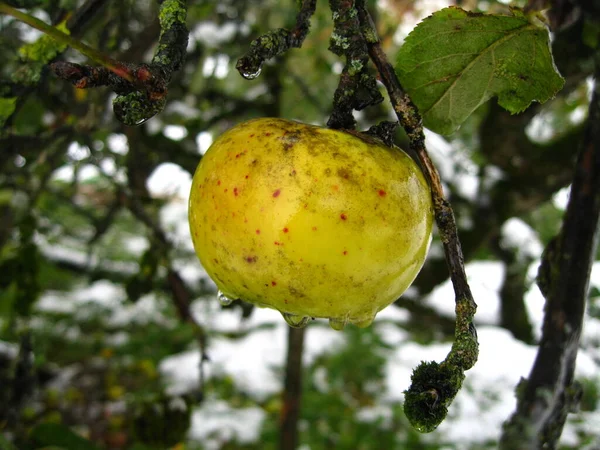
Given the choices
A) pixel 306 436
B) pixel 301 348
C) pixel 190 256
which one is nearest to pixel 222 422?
pixel 306 436

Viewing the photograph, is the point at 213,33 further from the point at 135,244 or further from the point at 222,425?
the point at 135,244

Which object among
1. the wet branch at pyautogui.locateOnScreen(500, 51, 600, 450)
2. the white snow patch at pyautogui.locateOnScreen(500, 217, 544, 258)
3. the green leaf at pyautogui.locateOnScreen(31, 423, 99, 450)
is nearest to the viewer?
the wet branch at pyautogui.locateOnScreen(500, 51, 600, 450)

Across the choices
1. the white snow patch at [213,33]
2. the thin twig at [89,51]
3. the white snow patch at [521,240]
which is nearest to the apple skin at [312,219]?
the thin twig at [89,51]

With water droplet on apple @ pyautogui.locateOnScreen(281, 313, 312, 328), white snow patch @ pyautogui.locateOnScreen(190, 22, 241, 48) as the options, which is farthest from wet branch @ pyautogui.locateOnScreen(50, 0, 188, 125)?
white snow patch @ pyautogui.locateOnScreen(190, 22, 241, 48)

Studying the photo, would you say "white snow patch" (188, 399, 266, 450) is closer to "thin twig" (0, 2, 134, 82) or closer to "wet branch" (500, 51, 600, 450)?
"wet branch" (500, 51, 600, 450)

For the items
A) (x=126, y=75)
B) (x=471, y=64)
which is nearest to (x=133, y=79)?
(x=126, y=75)

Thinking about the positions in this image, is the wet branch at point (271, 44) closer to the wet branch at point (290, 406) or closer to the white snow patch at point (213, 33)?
the wet branch at point (290, 406)

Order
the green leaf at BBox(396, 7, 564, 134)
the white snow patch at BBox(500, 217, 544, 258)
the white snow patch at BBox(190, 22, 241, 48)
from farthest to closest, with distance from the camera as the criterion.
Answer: the white snow patch at BBox(500, 217, 544, 258), the white snow patch at BBox(190, 22, 241, 48), the green leaf at BBox(396, 7, 564, 134)

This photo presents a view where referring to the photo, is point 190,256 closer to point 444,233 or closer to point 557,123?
point 444,233
